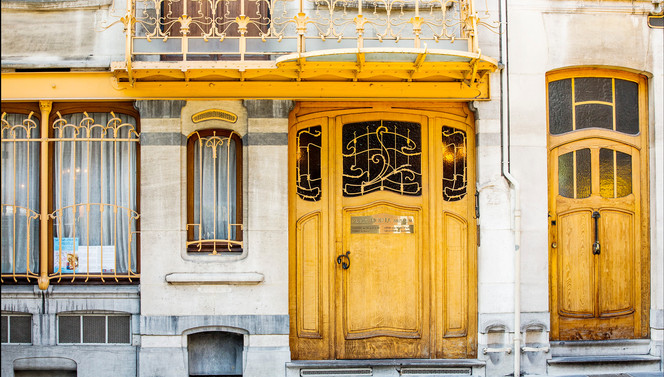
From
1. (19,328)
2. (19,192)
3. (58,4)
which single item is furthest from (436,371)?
(58,4)

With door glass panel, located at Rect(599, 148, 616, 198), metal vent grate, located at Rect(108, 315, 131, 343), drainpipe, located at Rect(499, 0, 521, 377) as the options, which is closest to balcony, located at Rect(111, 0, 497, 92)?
drainpipe, located at Rect(499, 0, 521, 377)

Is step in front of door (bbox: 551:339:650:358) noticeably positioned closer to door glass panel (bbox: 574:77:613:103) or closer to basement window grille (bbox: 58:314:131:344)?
door glass panel (bbox: 574:77:613:103)

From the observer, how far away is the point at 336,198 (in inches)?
301

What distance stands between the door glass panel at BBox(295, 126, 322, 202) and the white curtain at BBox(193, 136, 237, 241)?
863 mm

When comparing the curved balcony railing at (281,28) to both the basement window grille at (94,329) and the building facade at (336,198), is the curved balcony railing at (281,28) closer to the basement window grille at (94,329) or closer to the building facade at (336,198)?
the building facade at (336,198)

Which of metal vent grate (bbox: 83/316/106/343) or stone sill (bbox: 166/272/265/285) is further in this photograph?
metal vent grate (bbox: 83/316/106/343)

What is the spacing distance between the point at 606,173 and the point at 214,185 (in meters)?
5.31

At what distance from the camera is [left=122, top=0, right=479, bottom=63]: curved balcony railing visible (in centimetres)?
686

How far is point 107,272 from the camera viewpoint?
299 inches

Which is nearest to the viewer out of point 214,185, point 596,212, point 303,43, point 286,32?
point 303,43

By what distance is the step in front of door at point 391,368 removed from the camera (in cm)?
732

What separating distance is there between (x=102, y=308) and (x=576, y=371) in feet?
20.4

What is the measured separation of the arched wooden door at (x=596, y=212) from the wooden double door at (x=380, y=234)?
124 centimetres

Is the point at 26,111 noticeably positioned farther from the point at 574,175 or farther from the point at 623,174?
the point at 623,174
